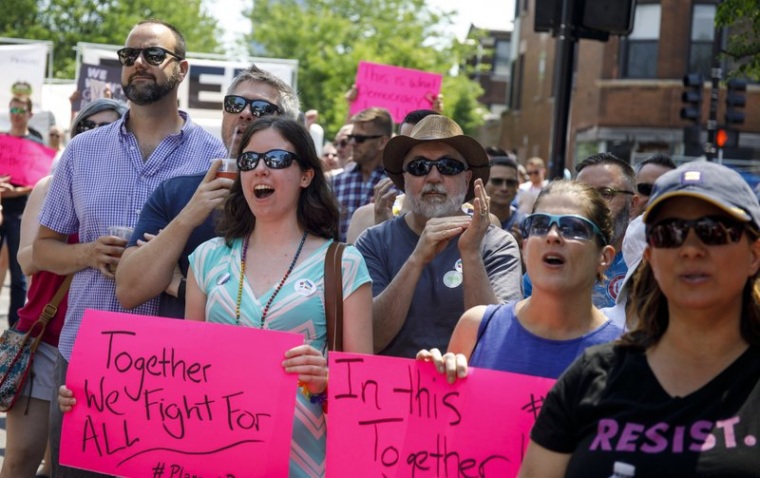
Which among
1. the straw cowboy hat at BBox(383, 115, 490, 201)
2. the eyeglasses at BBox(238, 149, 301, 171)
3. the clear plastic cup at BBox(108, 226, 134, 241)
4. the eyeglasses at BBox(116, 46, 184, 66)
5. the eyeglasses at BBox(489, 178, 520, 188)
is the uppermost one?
the eyeglasses at BBox(116, 46, 184, 66)

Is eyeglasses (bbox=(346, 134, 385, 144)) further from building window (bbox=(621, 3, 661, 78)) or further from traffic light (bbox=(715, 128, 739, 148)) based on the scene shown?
building window (bbox=(621, 3, 661, 78))

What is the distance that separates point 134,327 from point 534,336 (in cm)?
140

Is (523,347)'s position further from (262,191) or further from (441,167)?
(441,167)

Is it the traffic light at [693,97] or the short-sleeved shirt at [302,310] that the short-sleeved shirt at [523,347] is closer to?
the short-sleeved shirt at [302,310]

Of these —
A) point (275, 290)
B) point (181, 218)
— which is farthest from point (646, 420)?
point (181, 218)

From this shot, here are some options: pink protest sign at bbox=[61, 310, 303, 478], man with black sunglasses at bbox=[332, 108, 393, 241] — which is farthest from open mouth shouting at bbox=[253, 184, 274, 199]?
man with black sunglasses at bbox=[332, 108, 393, 241]

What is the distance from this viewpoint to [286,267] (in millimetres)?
4328

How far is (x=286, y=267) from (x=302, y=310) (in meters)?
0.19

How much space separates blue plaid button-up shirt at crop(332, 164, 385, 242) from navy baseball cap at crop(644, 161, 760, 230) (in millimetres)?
5824

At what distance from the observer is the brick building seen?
3116 cm

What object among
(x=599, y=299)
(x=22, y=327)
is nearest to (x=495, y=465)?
(x=599, y=299)

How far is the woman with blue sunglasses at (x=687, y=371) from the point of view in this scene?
2795 millimetres

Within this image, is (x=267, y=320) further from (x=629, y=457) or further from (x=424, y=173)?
(x=629, y=457)

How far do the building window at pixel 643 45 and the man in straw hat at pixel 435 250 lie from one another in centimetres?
2728
